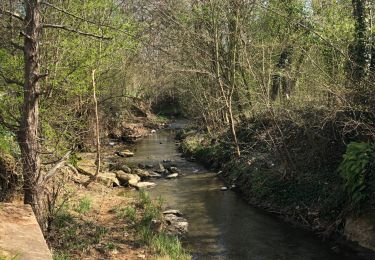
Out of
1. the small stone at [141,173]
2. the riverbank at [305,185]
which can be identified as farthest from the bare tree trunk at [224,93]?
the small stone at [141,173]

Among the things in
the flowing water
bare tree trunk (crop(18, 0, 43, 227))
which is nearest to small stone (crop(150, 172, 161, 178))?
the flowing water

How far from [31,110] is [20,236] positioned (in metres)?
2.85

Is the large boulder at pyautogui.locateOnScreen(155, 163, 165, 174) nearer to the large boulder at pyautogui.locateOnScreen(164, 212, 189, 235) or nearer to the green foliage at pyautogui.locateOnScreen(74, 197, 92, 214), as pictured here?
the large boulder at pyautogui.locateOnScreen(164, 212, 189, 235)

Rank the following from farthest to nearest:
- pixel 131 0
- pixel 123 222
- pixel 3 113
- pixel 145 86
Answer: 1. pixel 145 86
2. pixel 131 0
3. pixel 123 222
4. pixel 3 113

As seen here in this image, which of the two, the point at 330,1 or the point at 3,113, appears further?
the point at 330,1

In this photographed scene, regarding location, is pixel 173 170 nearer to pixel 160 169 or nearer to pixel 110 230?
pixel 160 169

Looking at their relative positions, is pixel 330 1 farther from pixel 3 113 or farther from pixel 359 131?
pixel 3 113

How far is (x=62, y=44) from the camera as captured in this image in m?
12.5

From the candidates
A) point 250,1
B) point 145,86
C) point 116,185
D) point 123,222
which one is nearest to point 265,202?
point 123,222

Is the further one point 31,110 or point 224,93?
point 224,93

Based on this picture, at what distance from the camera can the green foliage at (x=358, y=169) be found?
35.3 feet

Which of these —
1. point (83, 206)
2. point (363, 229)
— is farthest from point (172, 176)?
point (363, 229)

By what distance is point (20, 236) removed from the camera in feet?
19.4

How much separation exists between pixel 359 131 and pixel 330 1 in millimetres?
7501
